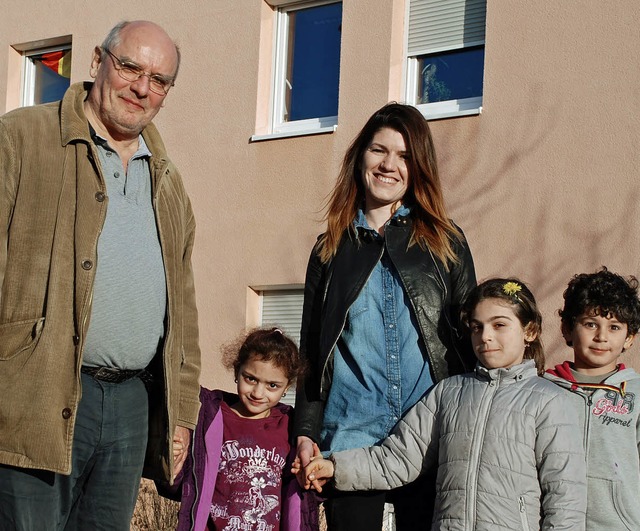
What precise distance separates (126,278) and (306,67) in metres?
7.86

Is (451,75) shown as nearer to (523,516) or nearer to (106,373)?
(523,516)

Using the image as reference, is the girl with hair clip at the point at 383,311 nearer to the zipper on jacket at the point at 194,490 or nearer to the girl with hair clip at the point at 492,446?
the girl with hair clip at the point at 492,446

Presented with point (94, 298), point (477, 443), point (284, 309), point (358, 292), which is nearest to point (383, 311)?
point (358, 292)

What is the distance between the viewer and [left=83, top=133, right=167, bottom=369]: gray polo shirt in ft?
11.3

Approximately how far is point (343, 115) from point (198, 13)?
2.10 meters

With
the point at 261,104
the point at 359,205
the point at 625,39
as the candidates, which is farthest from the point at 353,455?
the point at 261,104

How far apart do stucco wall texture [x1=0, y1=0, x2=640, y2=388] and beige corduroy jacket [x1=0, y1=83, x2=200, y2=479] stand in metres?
5.33

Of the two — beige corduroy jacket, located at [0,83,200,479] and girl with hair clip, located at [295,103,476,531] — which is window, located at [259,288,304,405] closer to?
girl with hair clip, located at [295,103,476,531]

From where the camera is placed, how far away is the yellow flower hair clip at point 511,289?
439 centimetres

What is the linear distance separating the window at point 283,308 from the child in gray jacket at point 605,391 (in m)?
5.86

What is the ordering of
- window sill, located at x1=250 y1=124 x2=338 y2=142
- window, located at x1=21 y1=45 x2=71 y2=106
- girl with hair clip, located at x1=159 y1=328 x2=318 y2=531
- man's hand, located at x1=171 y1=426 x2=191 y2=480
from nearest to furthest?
man's hand, located at x1=171 y1=426 x2=191 y2=480, girl with hair clip, located at x1=159 y1=328 x2=318 y2=531, window sill, located at x1=250 y1=124 x2=338 y2=142, window, located at x1=21 y1=45 x2=71 y2=106

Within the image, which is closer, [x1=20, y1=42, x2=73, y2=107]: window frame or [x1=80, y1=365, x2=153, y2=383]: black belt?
[x1=80, y1=365, x2=153, y2=383]: black belt

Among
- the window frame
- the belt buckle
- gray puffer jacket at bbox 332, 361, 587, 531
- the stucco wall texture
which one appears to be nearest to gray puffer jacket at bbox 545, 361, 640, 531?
gray puffer jacket at bbox 332, 361, 587, 531

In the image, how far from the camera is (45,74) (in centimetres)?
1291
